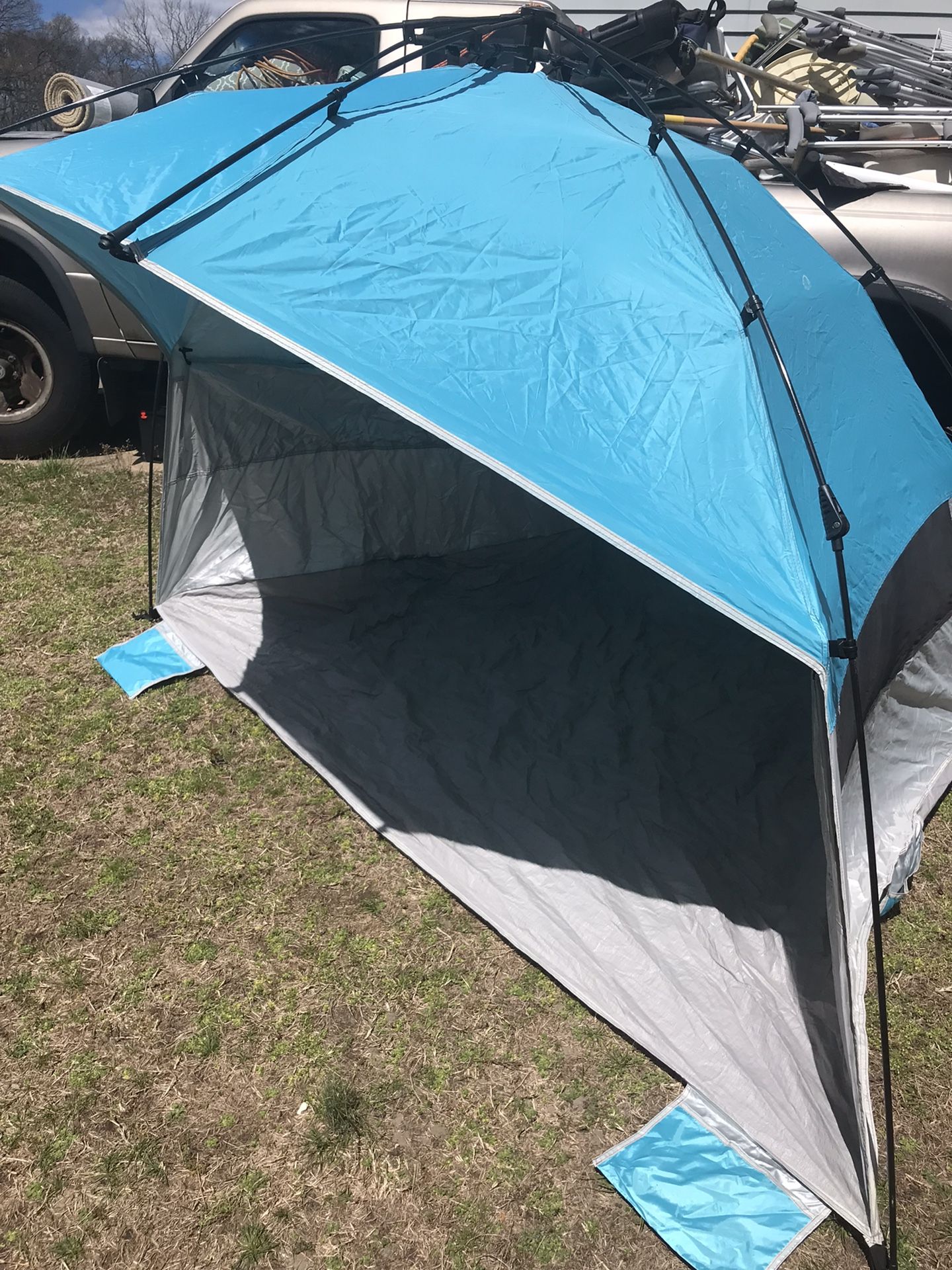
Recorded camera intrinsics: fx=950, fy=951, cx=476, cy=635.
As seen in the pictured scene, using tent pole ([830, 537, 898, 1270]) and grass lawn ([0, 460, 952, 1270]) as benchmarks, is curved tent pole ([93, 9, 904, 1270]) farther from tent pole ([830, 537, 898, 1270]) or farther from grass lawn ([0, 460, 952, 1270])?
grass lawn ([0, 460, 952, 1270])

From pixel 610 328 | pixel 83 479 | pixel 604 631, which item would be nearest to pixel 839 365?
pixel 610 328

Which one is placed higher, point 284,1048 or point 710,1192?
point 710,1192

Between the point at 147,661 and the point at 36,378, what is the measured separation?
8.35ft

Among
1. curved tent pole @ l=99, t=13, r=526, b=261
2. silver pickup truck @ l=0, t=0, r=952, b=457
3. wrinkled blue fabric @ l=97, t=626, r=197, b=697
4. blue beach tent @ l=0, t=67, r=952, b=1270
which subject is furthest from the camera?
silver pickup truck @ l=0, t=0, r=952, b=457

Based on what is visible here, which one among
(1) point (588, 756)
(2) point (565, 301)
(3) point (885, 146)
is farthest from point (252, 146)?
(3) point (885, 146)

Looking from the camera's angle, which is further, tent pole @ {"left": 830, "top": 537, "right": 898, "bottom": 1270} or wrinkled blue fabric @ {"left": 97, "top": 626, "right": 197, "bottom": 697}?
wrinkled blue fabric @ {"left": 97, "top": 626, "right": 197, "bottom": 697}

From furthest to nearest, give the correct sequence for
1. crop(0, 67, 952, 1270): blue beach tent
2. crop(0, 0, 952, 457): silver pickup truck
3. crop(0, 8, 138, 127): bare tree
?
crop(0, 8, 138, 127): bare tree < crop(0, 0, 952, 457): silver pickup truck < crop(0, 67, 952, 1270): blue beach tent

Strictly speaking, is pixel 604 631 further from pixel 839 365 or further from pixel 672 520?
pixel 672 520

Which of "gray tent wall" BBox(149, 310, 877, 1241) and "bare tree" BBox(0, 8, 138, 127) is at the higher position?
"bare tree" BBox(0, 8, 138, 127)

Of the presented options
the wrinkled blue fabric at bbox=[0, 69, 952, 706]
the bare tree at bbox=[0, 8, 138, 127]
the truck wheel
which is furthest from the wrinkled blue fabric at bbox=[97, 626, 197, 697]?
the bare tree at bbox=[0, 8, 138, 127]

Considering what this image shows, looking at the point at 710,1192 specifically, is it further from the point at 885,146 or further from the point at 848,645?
the point at 885,146

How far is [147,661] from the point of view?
380 centimetres

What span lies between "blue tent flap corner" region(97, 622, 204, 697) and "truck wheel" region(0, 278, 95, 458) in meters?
2.16

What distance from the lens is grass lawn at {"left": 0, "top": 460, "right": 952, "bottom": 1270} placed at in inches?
79.3
